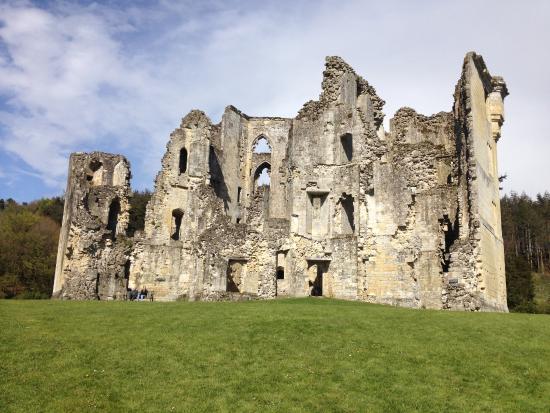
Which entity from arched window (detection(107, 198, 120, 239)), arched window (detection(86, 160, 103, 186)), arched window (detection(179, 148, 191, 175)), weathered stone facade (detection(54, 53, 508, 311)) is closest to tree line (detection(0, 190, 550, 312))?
arched window (detection(107, 198, 120, 239))

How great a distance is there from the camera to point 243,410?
10.2 metres

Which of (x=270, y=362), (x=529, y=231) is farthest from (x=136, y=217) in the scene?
(x=270, y=362)

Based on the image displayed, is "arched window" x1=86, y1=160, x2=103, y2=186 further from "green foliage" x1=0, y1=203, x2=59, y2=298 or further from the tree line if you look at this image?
"green foliage" x1=0, y1=203, x2=59, y2=298

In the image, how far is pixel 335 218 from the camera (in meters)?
29.6

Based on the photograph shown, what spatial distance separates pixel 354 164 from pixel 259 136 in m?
13.6

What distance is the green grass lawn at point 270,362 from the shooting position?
10.5 meters

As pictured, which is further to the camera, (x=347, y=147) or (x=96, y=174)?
(x=96, y=174)

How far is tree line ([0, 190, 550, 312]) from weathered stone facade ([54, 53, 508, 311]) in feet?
30.9

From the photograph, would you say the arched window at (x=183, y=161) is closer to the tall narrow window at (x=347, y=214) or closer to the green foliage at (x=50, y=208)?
the tall narrow window at (x=347, y=214)

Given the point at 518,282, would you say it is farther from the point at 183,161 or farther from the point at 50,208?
the point at 50,208

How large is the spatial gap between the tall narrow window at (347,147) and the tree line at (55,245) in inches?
614

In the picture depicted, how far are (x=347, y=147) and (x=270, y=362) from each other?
20.0 metres

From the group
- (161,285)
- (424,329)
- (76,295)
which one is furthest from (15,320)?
(161,285)

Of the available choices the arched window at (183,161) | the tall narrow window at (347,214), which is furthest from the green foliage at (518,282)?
the arched window at (183,161)
